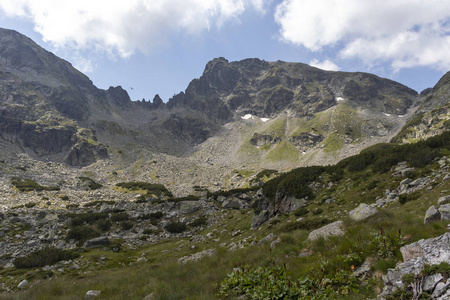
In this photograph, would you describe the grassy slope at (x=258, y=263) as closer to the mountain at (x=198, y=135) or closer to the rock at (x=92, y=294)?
the rock at (x=92, y=294)

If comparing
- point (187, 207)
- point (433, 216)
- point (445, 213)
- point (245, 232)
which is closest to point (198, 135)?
point (187, 207)

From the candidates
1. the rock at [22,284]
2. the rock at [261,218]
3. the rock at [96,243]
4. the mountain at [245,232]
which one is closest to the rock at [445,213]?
the mountain at [245,232]

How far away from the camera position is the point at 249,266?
9.84 m

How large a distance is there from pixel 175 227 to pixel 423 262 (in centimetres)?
3396

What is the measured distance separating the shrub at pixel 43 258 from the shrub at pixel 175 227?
13752 millimetres

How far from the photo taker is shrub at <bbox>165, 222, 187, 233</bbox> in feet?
116

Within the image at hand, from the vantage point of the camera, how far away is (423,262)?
585 cm

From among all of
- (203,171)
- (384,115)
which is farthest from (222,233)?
(384,115)

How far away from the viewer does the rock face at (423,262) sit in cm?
523

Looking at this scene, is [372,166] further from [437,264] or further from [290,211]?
[437,264]

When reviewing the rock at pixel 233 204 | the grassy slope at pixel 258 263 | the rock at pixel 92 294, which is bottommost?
the rock at pixel 233 204

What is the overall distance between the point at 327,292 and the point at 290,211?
66.0 feet

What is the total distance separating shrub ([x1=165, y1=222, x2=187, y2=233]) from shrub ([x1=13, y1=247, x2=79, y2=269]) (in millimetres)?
13752

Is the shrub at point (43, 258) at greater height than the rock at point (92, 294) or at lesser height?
lesser
